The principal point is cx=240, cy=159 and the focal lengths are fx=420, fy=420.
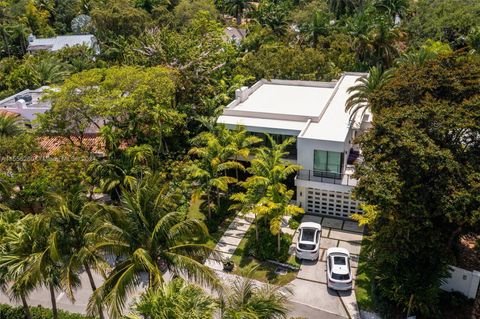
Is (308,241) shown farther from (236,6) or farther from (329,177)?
(236,6)

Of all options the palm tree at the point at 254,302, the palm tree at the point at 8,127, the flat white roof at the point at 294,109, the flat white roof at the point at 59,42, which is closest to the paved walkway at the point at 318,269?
the palm tree at the point at 254,302

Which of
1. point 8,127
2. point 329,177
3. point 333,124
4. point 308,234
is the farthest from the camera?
point 333,124

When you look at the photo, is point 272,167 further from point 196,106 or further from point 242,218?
point 196,106

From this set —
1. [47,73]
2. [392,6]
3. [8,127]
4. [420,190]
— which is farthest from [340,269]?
[392,6]

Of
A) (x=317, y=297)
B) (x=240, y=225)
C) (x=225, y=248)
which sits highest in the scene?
(x=317, y=297)

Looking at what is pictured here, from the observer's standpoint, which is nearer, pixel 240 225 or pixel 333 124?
pixel 240 225

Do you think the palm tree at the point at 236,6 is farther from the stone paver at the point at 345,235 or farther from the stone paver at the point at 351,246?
the stone paver at the point at 351,246

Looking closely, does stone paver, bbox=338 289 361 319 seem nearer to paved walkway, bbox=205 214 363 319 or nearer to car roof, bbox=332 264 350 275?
paved walkway, bbox=205 214 363 319
